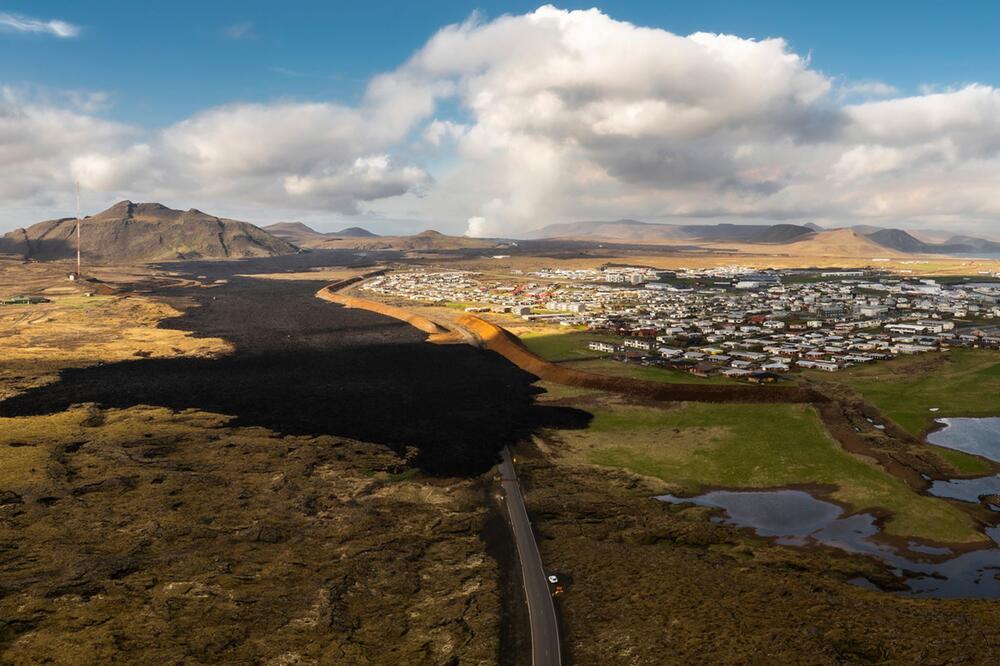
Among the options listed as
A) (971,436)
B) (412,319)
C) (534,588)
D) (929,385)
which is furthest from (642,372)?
(412,319)

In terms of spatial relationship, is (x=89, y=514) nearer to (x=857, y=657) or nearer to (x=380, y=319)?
(x=857, y=657)

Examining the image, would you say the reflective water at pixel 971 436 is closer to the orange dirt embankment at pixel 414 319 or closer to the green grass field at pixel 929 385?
the green grass field at pixel 929 385

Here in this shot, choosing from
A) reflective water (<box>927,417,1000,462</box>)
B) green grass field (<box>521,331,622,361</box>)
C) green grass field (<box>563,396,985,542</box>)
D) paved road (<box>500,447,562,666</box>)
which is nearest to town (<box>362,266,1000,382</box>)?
green grass field (<box>521,331,622,361</box>)

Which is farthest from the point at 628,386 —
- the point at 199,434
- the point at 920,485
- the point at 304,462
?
the point at 199,434

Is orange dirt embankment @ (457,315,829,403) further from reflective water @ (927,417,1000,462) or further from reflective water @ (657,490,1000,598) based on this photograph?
reflective water @ (657,490,1000,598)

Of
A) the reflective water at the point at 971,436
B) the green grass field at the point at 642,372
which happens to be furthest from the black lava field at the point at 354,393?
the reflective water at the point at 971,436

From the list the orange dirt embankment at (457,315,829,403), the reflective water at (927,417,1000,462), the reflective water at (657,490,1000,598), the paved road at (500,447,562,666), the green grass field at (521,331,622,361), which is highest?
the green grass field at (521,331,622,361)
